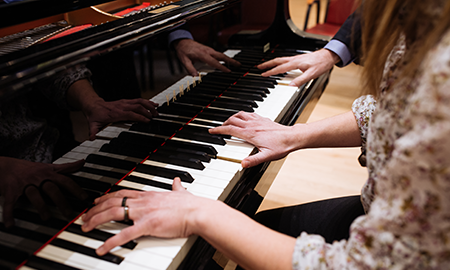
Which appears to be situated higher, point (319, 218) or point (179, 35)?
point (179, 35)

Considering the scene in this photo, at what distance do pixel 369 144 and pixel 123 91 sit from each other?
2.30ft

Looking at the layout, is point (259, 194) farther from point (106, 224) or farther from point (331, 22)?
point (331, 22)

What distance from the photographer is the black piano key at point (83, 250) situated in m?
0.69

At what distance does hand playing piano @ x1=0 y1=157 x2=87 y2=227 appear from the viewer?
70 centimetres

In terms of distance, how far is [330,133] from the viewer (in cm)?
121

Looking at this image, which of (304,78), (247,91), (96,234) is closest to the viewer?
(96,234)

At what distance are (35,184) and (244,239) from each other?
503 millimetres

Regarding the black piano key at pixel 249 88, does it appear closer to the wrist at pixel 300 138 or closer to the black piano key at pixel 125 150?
the wrist at pixel 300 138

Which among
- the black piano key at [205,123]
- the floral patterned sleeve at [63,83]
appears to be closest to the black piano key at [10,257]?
the floral patterned sleeve at [63,83]

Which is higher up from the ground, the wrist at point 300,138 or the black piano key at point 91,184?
the black piano key at point 91,184

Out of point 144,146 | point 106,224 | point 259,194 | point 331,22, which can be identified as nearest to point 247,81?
point 259,194

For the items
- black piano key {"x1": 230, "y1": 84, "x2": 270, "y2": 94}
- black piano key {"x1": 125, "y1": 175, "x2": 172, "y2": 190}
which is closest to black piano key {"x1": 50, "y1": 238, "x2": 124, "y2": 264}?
black piano key {"x1": 125, "y1": 175, "x2": 172, "y2": 190}

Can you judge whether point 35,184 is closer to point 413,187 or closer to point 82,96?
point 82,96

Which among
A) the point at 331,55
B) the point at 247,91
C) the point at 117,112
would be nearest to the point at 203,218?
the point at 117,112
